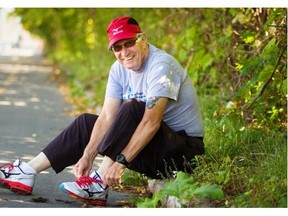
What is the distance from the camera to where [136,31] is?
15.6 feet

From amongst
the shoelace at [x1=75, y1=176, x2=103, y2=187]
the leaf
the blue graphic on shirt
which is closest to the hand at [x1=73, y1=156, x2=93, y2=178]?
the shoelace at [x1=75, y1=176, x2=103, y2=187]

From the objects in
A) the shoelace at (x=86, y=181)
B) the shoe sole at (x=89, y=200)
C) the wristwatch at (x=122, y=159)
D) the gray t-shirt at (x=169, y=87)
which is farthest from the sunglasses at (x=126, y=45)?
the shoe sole at (x=89, y=200)

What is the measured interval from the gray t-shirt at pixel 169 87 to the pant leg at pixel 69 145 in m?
0.34

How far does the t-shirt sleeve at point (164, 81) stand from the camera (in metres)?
4.58

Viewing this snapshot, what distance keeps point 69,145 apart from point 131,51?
713 mm

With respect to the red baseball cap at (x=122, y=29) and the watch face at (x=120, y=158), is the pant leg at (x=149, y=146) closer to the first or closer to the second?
the watch face at (x=120, y=158)

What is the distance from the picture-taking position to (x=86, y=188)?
4609 mm

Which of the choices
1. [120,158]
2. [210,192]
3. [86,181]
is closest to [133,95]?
[120,158]

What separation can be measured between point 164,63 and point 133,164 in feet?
2.15

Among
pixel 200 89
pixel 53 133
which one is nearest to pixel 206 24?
pixel 200 89
